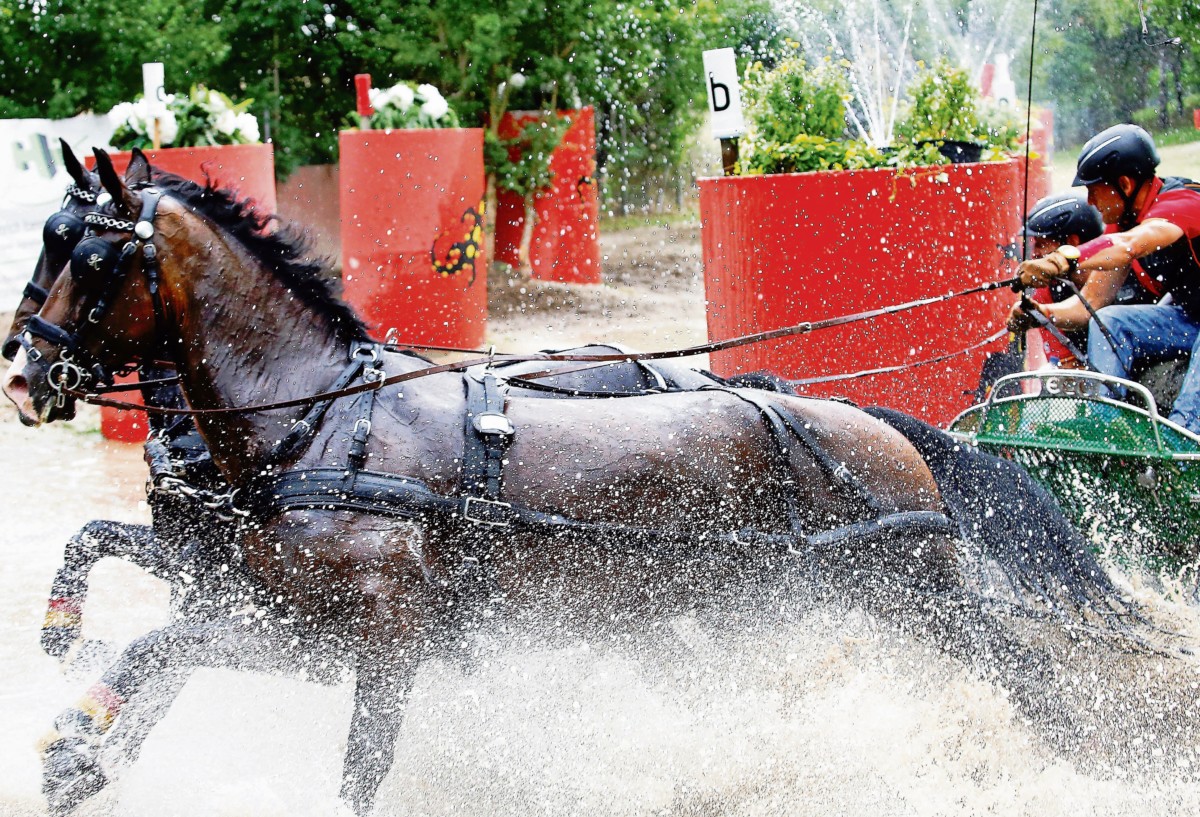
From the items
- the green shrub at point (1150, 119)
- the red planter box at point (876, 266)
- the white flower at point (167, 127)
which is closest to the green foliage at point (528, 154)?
the white flower at point (167, 127)

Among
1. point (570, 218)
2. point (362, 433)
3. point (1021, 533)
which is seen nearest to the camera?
point (362, 433)

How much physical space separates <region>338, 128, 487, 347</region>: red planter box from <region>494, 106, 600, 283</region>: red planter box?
4.69 m

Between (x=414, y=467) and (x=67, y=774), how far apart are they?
45.8 inches

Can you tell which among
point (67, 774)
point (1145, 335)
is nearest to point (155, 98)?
point (67, 774)

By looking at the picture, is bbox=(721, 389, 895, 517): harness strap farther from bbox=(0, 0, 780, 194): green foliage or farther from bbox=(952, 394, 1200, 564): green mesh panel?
bbox=(0, 0, 780, 194): green foliage

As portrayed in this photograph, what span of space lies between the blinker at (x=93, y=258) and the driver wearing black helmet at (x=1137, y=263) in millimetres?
2617

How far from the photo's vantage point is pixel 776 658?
347 centimetres

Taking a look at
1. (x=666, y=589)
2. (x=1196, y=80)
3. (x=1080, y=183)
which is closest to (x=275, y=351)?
(x=666, y=589)

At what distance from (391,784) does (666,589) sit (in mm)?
1030

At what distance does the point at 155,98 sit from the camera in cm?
713

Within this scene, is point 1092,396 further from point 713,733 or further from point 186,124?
point 186,124

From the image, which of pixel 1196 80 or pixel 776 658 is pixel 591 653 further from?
pixel 1196 80

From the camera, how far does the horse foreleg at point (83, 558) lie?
351 centimetres

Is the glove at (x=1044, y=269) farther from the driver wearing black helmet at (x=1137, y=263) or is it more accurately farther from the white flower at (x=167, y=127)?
the white flower at (x=167, y=127)
